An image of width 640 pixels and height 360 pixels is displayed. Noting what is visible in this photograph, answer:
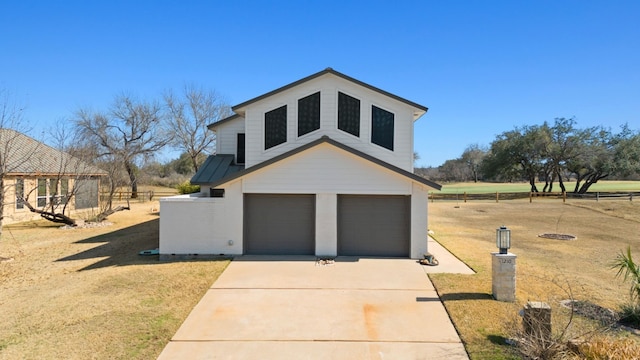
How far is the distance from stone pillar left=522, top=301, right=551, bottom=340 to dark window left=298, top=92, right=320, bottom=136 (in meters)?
9.10

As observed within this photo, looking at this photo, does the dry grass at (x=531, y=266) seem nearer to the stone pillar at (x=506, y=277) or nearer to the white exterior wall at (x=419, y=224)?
the stone pillar at (x=506, y=277)

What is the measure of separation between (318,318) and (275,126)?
25.9 ft

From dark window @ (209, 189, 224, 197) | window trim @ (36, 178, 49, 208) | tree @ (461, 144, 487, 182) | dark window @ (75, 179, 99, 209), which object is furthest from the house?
tree @ (461, 144, 487, 182)

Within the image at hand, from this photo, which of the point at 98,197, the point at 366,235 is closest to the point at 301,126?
the point at 366,235

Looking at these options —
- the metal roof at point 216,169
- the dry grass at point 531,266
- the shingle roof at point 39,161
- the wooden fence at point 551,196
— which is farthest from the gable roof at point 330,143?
the wooden fence at point 551,196

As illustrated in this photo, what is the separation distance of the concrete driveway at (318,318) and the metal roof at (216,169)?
17.9 ft

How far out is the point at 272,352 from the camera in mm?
5625

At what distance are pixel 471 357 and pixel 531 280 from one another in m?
5.31

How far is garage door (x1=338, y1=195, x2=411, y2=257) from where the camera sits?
11922 millimetres

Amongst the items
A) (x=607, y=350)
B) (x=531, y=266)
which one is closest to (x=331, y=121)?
(x=531, y=266)

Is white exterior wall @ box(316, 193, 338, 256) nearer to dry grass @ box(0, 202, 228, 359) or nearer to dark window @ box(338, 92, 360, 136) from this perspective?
dark window @ box(338, 92, 360, 136)

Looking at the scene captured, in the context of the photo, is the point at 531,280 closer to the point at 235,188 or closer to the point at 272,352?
the point at 272,352

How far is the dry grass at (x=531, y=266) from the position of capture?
6.54 meters

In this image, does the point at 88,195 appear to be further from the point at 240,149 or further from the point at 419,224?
the point at 419,224
